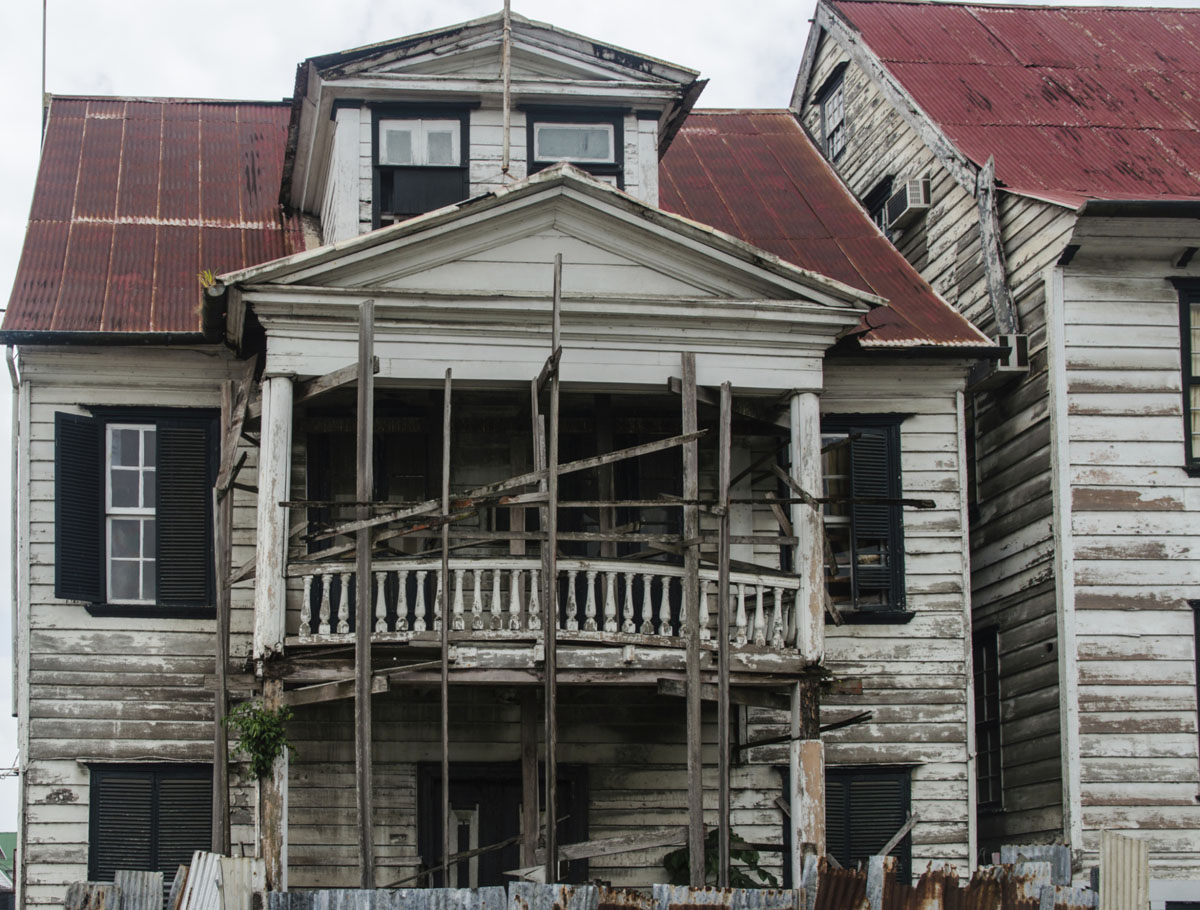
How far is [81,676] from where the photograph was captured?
15641 millimetres

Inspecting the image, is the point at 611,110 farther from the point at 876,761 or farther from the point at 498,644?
the point at 876,761

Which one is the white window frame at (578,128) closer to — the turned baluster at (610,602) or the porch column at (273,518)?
the porch column at (273,518)

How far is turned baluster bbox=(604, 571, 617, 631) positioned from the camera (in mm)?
14312

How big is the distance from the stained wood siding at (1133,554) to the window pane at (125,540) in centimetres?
893

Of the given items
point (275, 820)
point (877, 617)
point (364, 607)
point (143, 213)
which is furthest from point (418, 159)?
point (275, 820)

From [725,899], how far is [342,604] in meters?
4.86

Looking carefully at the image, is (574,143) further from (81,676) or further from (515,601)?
(81,676)

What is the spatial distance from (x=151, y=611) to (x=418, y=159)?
508 centimetres

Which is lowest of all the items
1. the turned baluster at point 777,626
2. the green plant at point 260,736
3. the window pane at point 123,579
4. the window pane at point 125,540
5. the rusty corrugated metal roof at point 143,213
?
the green plant at point 260,736

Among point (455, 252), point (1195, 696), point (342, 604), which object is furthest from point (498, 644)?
point (1195, 696)

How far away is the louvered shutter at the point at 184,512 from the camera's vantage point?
15883mm

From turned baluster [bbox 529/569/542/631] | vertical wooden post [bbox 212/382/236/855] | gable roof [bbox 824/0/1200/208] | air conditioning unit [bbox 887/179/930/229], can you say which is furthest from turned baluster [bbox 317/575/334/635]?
air conditioning unit [bbox 887/179/930/229]

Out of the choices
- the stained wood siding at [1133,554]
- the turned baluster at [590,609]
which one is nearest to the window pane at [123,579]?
the turned baluster at [590,609]

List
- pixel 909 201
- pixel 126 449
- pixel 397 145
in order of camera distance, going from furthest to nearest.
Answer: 1. pixel 909 201
2. pixel 397 145
3. pixel 126 449
